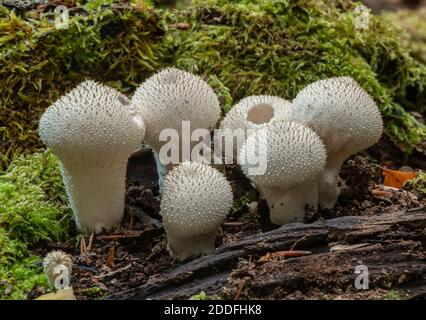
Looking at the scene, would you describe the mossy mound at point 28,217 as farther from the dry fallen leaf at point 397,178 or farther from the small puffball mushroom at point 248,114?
the dry fallen leaf at point 397,178

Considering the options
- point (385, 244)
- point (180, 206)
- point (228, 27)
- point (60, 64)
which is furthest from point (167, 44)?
point (385, 244)

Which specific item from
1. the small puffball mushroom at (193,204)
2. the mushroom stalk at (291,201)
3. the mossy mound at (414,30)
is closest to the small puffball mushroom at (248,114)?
the mushroom stalk at (291,201)

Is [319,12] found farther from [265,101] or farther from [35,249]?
[35,249]

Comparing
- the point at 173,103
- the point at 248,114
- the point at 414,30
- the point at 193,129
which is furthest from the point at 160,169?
the point at 414,30

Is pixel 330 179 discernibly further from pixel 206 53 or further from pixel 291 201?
pixel 206 53

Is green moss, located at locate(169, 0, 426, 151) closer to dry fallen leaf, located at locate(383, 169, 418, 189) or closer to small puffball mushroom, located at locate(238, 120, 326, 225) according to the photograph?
dry fallen leaf, located at locate(383, 169, 418, 189)
